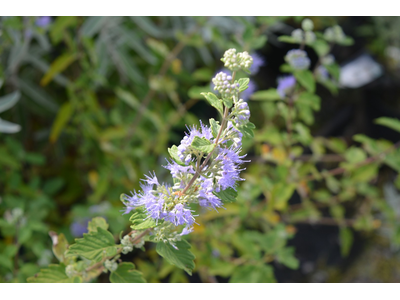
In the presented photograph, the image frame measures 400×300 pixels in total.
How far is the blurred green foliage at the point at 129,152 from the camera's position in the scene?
1214 mm

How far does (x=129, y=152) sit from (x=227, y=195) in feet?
3.60

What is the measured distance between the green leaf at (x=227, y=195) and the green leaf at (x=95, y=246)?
22cm

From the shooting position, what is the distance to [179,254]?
59cm

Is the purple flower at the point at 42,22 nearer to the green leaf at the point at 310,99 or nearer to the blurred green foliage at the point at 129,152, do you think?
the blurred green foliage at the point at 129,152

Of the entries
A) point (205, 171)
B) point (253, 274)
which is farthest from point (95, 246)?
point (253, 274)

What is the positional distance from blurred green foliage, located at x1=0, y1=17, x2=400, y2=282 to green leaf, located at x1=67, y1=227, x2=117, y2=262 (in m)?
0.51

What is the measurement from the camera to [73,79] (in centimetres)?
165

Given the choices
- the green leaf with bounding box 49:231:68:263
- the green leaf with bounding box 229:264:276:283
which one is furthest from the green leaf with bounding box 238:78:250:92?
the green leaf with bounding box 229:264:276:283

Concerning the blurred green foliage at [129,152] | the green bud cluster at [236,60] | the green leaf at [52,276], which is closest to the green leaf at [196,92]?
the blurred green foliage at [129,152]

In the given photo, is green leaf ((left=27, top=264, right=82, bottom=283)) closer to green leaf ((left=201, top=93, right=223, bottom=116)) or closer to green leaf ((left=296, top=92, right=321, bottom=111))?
green leaf ((left=201, top=93, right=223, bottom=116))

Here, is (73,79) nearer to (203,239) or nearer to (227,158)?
(203,239)

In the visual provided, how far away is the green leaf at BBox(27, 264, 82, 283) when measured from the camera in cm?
66

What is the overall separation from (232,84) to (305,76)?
60 cm

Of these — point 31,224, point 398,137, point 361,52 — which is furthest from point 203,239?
point 361,52
